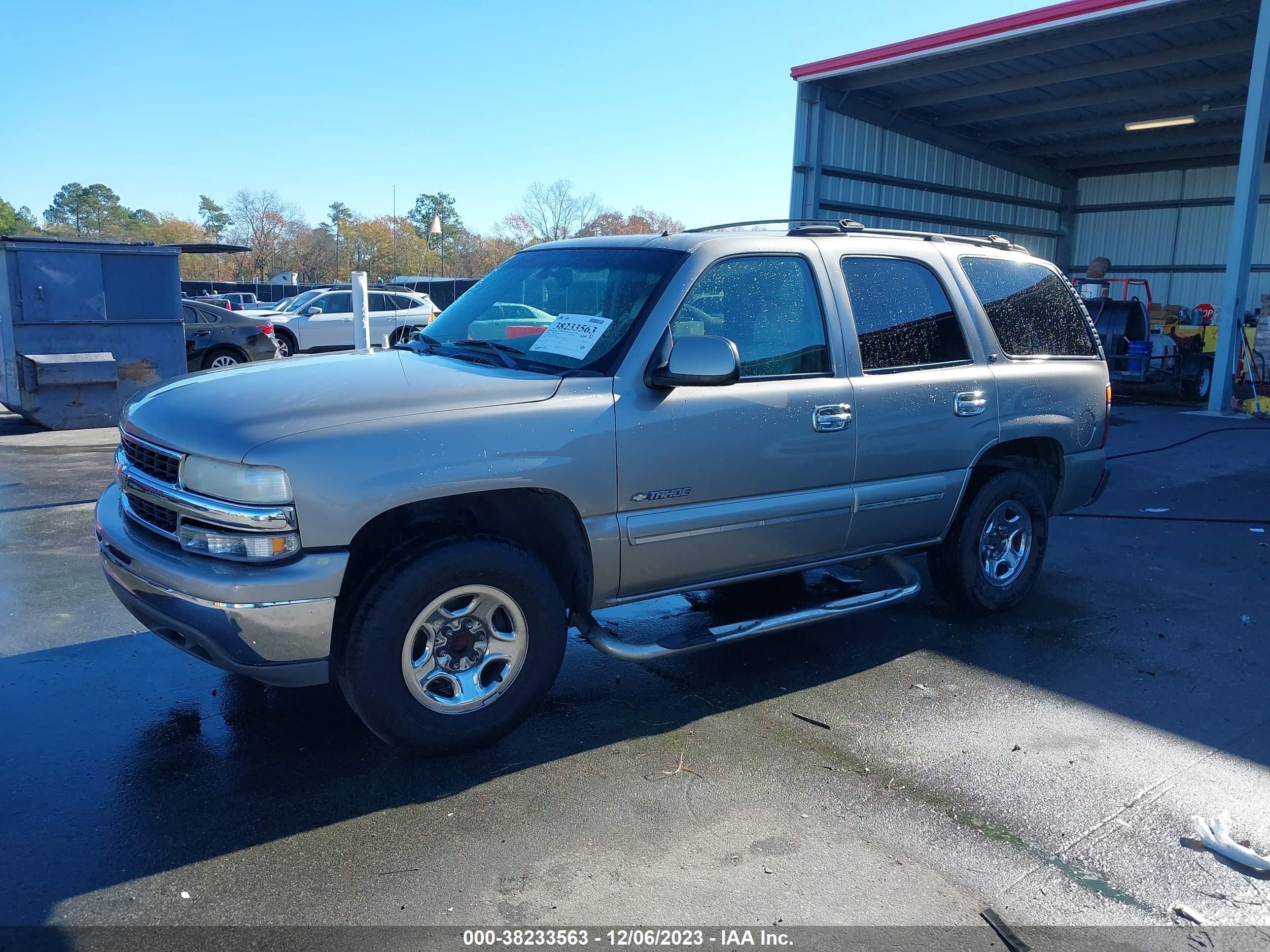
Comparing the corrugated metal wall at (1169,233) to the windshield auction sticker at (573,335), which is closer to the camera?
the windshield auction sticker at (573,335)

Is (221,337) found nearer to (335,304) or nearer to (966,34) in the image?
(335,304)

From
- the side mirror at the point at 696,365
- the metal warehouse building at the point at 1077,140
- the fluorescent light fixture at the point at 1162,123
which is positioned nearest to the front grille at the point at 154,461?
the side mirror at the point at 696,365

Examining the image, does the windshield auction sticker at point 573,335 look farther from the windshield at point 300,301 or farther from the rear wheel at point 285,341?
the windshield at point 300,301

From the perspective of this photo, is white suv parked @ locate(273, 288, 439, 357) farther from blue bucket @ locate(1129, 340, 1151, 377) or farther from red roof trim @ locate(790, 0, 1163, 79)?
blue bucket @ locate(1129, 340, 1151, 377)

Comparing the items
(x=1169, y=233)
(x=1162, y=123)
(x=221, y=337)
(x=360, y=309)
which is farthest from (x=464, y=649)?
(x=1169, y=233)

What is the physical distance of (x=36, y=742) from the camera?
3729 millimetres

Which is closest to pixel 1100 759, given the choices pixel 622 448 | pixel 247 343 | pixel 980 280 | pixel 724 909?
pixel 724 909

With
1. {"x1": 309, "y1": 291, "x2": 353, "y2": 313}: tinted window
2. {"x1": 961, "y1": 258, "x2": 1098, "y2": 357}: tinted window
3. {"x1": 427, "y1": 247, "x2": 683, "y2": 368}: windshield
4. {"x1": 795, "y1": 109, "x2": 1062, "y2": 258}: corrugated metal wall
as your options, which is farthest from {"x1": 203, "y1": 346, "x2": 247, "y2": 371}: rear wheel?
→ {"x1": 961, "y1": 258, "x2": 1098, "y2": 357}: tinted window

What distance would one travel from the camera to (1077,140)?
2564 centimetres

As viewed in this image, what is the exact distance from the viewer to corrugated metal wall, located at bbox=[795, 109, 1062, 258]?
19875 millimetres

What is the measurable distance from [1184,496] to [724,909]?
789cm

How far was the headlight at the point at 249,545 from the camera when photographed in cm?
326

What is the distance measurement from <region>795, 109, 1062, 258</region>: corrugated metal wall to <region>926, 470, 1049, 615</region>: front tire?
14753 millimetres

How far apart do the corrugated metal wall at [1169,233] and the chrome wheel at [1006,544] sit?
26.2 metres
